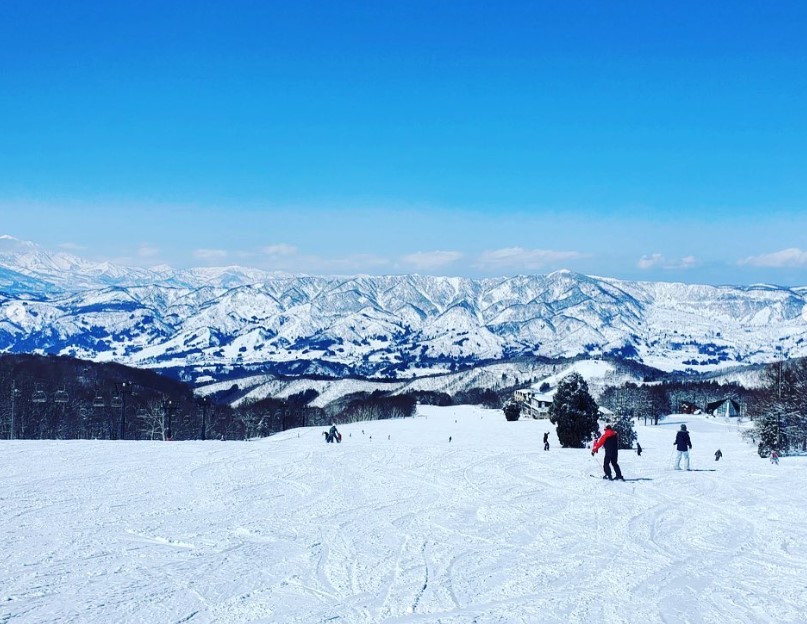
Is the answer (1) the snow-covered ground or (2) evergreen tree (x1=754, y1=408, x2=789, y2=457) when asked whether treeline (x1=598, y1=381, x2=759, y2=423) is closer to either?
(2) evergreen tree (x1=754, y1=408, x2=789, y2=457)

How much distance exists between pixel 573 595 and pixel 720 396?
20118cm

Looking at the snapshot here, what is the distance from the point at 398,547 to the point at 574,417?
3751 cm

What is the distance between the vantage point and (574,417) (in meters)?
46.7

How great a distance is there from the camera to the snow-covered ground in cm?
816

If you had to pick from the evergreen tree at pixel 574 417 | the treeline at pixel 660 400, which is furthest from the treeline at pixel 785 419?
the treeline at pixel 660 400

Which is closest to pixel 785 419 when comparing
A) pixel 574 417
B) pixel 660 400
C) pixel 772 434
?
pixel 772 434

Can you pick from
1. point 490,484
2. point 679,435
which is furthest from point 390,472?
point 679,435

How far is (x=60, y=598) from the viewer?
8.22m

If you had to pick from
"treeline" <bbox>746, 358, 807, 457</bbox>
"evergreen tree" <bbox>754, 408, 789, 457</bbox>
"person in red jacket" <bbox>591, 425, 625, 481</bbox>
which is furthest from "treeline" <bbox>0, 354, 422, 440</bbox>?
"treeline" <bbox>746, 358, 807, 457</bbox>

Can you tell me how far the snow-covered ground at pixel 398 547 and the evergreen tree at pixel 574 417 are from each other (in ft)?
82.0

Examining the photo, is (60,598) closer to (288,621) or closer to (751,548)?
(288,621)

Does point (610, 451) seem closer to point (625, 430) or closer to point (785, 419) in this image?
point (785, 419)

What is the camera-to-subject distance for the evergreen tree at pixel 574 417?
4656cm

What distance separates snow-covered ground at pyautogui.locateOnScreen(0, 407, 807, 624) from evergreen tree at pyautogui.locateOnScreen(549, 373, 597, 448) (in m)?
25.0
